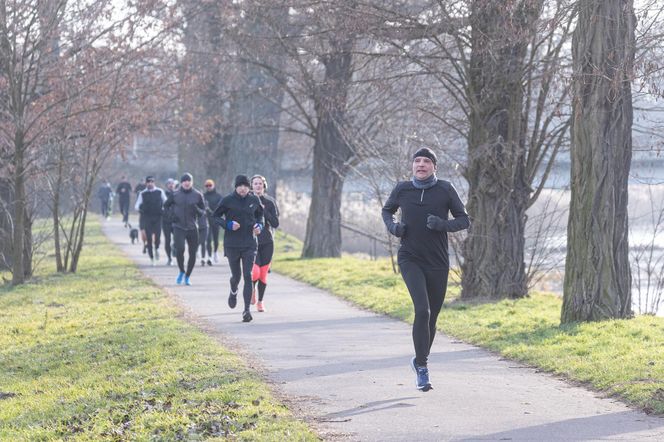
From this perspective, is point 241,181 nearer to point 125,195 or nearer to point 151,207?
point 151,207

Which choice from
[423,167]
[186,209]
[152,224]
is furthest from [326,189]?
[423,167]

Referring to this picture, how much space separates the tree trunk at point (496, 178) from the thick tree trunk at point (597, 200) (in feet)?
10.3

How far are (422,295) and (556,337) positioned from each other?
11.4 feet

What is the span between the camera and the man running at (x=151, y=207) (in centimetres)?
2536

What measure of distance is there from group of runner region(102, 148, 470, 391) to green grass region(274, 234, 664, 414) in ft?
5.10

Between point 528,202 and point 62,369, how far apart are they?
8.28 m

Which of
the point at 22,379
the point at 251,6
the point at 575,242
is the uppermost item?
the point at 251,6

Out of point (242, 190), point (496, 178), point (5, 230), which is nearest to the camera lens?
point (242, 190)

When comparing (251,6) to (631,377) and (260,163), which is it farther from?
(260,163)

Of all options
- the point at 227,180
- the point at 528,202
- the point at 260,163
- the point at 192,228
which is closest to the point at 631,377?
the point at 528,202

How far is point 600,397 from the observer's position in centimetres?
922

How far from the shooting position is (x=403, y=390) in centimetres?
947

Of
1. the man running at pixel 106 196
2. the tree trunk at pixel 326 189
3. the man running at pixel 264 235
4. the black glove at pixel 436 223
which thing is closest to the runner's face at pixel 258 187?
the man running at pixel 264 235

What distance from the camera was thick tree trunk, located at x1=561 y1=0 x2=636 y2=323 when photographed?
13.2m
